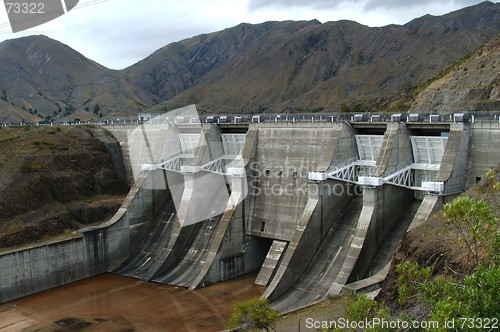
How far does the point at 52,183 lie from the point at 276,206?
19.1 meters

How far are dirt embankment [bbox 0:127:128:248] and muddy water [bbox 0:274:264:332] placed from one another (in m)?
5.51

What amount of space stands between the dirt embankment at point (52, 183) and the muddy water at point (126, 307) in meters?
5.51

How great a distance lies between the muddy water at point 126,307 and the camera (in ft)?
95.9

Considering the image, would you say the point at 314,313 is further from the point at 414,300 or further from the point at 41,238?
the point at 41,238

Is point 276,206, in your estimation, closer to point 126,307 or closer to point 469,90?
point 126,307

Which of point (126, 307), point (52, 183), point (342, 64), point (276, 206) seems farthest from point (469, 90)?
point (342, 64)

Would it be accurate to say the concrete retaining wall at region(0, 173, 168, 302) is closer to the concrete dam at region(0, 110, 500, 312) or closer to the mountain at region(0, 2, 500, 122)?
the concrete dam at region(0, 110, 500, 312)

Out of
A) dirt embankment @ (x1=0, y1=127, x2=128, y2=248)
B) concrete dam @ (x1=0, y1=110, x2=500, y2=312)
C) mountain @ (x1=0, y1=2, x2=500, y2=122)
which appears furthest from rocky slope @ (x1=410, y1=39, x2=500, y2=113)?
mountain @ (x1=0, y1=2, x2=500, y2=122)

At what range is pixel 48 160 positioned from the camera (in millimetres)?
43000

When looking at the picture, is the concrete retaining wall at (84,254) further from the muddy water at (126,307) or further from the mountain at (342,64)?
the mountain at (342,64)

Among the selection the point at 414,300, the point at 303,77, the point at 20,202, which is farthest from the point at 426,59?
the point at 414,300

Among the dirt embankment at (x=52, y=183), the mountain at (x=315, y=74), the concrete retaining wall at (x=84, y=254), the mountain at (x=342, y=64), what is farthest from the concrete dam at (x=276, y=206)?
the mountain at (x=315, y=74)

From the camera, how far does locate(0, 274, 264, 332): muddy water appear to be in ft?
95.9

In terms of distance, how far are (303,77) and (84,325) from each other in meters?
148
